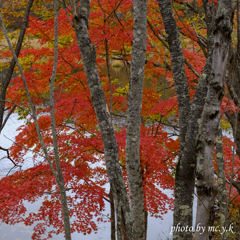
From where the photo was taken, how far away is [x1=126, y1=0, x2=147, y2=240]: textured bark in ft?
9.02

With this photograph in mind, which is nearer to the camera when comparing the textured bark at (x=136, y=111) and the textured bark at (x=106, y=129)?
the textured bark at (x=106, y=129)

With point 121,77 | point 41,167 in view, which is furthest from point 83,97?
point 121,77

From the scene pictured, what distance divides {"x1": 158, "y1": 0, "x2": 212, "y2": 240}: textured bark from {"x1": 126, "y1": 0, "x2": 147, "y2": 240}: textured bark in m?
0.37

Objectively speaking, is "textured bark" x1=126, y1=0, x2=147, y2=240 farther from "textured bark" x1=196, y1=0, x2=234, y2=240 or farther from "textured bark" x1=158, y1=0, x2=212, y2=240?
"textured bark" x1=196, y1=0, x2=234, y2=240

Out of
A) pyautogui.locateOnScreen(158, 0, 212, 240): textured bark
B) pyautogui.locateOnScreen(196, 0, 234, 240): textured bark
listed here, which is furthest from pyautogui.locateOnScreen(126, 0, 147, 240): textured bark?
pyautogui.locateOnScreen(196, 0, 234, 240): textured bark

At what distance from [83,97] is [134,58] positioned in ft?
7.42

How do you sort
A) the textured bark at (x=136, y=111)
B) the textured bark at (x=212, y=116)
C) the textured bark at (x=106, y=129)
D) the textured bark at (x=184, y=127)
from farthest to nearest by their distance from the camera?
the textured bark at (x=136, y=111) → the textured bark at (x=184, y=127) → the textured bark at (x=106, y=129) → the textured bark at (x=212, y=116)

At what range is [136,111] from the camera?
2.79 metres

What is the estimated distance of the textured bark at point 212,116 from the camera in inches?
70.8

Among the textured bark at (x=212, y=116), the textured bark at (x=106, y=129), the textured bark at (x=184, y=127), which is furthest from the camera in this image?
the textured bark at (x=184, y=127)

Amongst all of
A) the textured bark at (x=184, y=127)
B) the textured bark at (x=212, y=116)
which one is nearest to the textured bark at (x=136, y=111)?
the textured bark at (x=184, y=127)

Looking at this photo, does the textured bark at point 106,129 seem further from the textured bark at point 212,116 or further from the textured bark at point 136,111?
the textured bark at point 212,116

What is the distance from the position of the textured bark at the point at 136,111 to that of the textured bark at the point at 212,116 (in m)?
0.98

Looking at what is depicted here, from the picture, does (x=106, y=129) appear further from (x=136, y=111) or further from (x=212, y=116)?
(x=212, y=116)
